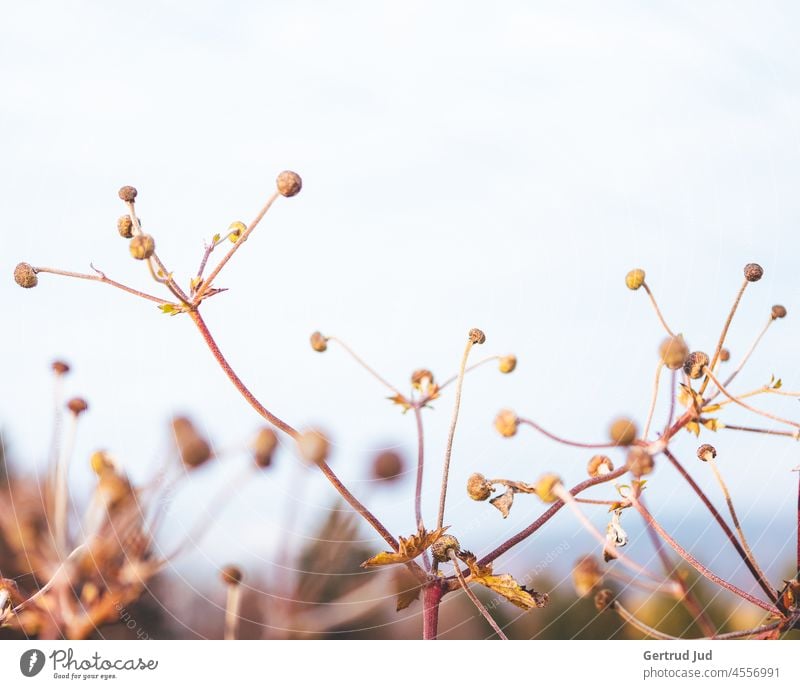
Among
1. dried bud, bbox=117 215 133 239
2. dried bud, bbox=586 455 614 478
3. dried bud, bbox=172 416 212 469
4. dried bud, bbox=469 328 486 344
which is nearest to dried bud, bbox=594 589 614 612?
dried bud, bbox=586 455 614 478

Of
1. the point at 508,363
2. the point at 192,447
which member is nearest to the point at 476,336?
the point at 508,363

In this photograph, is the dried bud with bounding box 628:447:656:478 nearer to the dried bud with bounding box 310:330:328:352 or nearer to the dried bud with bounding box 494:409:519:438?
the dried bud with bounding box 494:409:519:438

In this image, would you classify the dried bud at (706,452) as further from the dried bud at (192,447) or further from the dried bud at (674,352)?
the dried bud at (192,447)

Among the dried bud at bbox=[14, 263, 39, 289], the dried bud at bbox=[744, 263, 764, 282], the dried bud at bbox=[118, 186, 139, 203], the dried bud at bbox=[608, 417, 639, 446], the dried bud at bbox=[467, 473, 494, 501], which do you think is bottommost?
the dried bud at bbox=[467, 473, 494, 501]

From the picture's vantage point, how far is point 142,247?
618 millimetres

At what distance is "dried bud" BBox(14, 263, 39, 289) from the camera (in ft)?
2.30

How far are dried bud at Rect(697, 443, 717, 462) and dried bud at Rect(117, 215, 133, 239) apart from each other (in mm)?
472

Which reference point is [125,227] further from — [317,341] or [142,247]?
[317,341]

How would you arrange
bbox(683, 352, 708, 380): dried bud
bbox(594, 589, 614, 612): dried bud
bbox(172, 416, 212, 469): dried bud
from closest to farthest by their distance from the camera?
bbox(172, 416, 212, 469): dried bud < bbox(683, 352, 708, 380): dried bud < bbox(594, 589, 614, 612): dried bud

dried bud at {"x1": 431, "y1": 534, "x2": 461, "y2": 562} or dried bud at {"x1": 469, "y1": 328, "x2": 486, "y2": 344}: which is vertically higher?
dried bud at {"x1": 469, "y1": 328, "x2": 486, "y2": 344}

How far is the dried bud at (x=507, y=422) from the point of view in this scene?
646mm

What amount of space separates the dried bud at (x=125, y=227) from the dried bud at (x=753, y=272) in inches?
18.7
